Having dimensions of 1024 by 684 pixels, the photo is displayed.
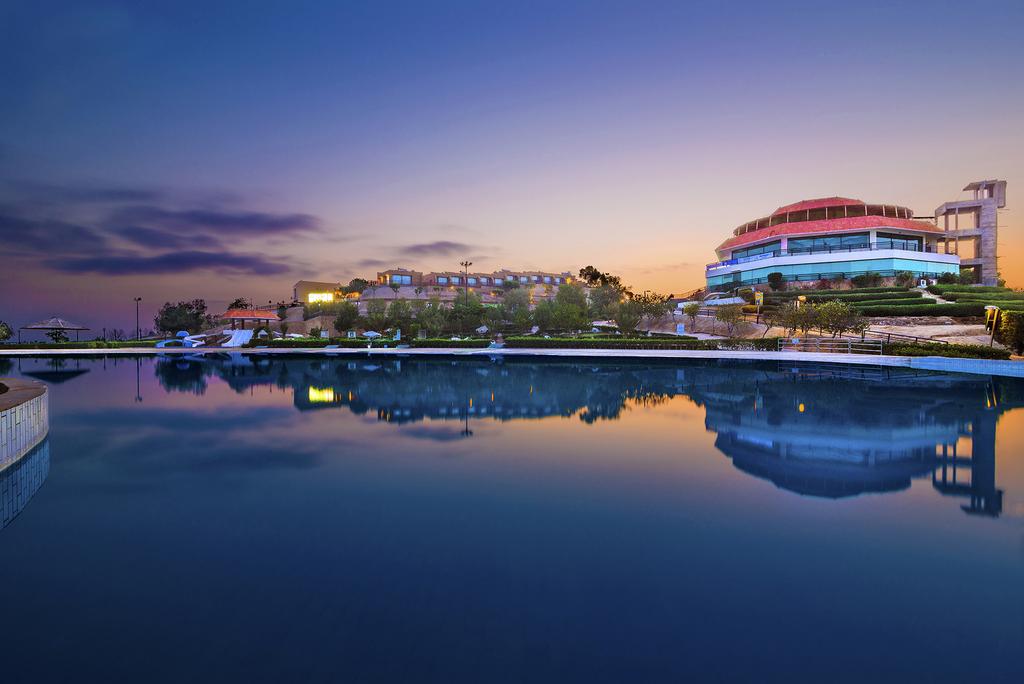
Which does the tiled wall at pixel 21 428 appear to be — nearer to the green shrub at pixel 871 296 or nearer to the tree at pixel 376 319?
the tree at pixel 376 319

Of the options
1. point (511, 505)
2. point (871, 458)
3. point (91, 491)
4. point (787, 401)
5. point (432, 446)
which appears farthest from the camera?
point (787, 401)

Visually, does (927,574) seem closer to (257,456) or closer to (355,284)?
(257,456)

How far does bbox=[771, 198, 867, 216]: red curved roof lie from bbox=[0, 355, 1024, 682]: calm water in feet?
161

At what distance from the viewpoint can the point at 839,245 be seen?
5147 centimetres

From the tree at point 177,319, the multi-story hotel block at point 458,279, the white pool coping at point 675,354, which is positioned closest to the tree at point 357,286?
the multi-story hotel block at point 458,279

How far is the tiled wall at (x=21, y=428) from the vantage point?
8.41 metres

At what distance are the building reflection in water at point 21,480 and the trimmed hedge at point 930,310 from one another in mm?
43609

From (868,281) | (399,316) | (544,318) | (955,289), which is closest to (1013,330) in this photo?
(955,289)

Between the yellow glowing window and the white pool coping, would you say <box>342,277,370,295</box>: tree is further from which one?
the yellow glowing window

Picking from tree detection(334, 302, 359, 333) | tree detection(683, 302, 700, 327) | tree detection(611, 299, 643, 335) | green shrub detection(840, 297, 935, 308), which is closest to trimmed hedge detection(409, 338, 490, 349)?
tree detection(611, 299, 643, 335)

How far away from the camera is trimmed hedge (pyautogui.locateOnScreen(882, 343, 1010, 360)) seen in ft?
75.9

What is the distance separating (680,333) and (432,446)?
3412 cm

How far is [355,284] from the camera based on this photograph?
91000mm

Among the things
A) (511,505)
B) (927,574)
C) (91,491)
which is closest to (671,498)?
(511,505)
